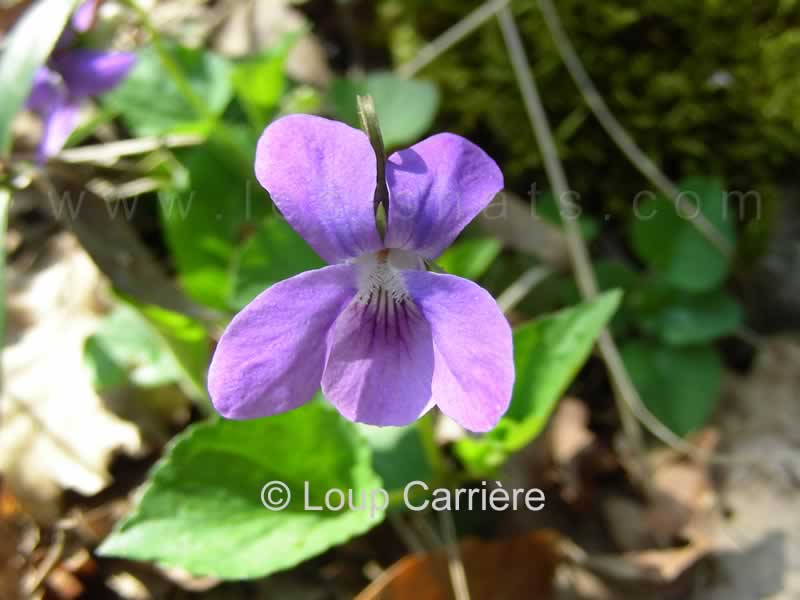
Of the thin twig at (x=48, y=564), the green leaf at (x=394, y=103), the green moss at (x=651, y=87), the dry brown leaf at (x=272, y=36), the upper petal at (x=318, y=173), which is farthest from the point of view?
the dry brown leaf at (x=272, y=36)

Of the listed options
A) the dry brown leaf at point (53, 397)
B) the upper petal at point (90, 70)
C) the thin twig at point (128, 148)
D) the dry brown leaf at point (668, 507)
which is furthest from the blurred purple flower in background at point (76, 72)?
the dry brown leaf at point (668, 507)

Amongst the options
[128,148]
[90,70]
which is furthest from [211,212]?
[90,70]

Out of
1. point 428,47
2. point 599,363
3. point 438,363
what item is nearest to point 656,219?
point 599,363

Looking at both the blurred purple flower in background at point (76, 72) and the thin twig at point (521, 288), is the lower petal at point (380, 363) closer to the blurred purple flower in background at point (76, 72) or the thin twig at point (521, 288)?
the thin twig at point (521, 288)

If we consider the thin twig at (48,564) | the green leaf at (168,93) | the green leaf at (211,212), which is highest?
the green leaf at (168,93)

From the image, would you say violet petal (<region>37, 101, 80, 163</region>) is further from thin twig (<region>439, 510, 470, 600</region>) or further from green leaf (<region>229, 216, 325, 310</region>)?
thin twig (<region>439, 510, 470, 600</region>)

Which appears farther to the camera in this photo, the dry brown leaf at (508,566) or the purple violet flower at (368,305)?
the dry brown leaf at (508,566)

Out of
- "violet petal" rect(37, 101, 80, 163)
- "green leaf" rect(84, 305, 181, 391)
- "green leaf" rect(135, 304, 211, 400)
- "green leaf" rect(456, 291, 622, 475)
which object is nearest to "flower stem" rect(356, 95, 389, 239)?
"green leaf" rect(456, 291, 622, 475)

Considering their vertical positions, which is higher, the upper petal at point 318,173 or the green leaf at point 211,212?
the upper petal at point 318,173

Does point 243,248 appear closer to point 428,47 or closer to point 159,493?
point 159,493
